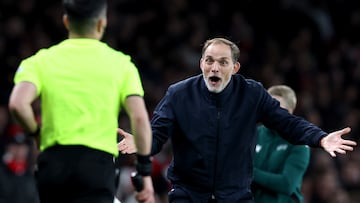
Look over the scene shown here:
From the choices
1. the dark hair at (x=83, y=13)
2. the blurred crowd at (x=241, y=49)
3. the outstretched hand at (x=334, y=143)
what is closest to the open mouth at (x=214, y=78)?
the outstretched hand at (x=334, y=143)

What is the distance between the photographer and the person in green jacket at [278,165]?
23.9 ft

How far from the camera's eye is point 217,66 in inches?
266

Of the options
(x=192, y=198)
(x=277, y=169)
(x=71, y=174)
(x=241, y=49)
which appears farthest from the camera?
(x=241, y=49)

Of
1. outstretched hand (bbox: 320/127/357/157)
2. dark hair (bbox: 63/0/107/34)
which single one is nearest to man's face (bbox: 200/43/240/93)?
outstretched hand (bbox: 320/127/357/157)

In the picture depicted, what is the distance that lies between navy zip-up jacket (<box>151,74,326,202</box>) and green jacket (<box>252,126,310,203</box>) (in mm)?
526

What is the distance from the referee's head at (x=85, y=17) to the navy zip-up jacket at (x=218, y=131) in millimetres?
1303

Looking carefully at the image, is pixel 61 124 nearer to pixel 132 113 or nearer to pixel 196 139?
pixel 132 113

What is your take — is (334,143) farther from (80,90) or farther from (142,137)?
(80,90)

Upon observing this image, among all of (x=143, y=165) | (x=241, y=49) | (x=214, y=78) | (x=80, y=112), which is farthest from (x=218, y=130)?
(x=241, y=49)

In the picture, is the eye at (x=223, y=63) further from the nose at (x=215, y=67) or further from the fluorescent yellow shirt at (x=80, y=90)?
the fluorescent yellow shirt at (x=80, y=90)

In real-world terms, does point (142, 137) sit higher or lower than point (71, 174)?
higher

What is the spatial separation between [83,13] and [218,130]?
1.62 metres

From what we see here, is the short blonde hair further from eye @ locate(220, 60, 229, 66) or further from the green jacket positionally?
eye @ locate(220, 60, 229, 66)

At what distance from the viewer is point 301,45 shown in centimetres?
1531
